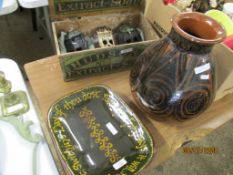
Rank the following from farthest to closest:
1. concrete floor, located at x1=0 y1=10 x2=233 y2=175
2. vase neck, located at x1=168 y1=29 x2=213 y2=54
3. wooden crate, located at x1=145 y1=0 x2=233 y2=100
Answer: concrete floor, located at x1=0 y1=10 x2=233 y2=175 → wooden crate, located at x1=145 y1=0 x2=233 y2=100 → vase neck, located at x1=168 y1=29 x2=213 y2=54

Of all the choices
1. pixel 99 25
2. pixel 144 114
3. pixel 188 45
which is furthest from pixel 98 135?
pixel 99 25

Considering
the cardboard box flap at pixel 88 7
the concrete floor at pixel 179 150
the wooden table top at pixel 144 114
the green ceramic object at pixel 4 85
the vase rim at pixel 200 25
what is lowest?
the concrete floor at pixel 179 150

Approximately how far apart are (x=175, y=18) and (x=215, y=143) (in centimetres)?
109

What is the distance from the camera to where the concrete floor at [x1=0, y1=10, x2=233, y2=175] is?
4.08 feet

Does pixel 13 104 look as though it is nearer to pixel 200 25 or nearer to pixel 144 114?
pixel 144 114

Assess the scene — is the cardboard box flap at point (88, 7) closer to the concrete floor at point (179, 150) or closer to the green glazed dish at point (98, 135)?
the green glazed dish at point (98, 135)

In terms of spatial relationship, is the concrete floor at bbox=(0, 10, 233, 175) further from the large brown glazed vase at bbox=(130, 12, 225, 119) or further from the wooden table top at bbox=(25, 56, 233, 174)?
the large brown glazed vase at bbox=(130, 12, 225, 119)

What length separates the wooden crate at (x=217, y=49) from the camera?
0.57 metres

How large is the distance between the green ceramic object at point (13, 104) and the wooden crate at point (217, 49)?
1.38ft

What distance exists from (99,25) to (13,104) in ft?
1.12

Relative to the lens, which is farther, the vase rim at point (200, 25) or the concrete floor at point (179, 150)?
the concrete floor at point (179, 150)

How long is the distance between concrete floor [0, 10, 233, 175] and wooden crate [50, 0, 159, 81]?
0.76 meters

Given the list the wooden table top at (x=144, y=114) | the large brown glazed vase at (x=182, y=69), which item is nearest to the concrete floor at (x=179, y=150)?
the wooden table top at (x=144, y=114)

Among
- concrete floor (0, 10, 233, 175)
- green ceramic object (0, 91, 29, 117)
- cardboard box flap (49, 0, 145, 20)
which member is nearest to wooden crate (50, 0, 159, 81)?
cardboard box flap (49, 0, 145, 20)
